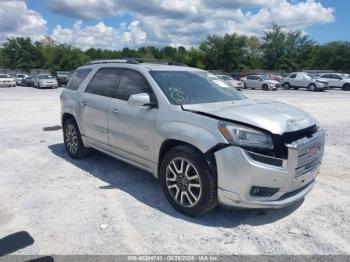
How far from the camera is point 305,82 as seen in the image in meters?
32.2

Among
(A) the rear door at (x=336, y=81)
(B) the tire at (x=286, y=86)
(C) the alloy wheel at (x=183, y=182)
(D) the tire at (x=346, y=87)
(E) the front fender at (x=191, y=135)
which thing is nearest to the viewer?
(E) the front fender at (x=191, y=135)

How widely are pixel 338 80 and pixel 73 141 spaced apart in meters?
32.7

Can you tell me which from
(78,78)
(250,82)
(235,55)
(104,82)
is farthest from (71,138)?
(235,55)

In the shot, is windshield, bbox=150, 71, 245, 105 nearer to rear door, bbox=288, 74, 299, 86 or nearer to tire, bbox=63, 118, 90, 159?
tire, bbox=63, 118, 90, 159

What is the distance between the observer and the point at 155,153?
14.6 ft

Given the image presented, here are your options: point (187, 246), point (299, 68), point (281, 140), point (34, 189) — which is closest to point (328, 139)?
point (281, 140)

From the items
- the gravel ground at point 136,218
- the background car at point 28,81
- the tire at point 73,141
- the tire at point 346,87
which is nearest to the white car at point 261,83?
the tire at point 346,87

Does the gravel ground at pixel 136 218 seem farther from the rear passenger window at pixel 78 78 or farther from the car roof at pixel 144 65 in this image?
the car roof at pixel 144 65

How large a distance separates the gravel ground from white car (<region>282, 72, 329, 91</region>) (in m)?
27.3

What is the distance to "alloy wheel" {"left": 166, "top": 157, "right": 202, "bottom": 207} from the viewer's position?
3943 mm

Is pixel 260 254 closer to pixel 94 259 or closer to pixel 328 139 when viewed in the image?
pixel 94 259

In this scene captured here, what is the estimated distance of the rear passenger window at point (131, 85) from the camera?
15.7 ft

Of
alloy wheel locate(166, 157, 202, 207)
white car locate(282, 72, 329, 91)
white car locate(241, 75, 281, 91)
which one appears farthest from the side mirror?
white car locate(282, 72, 329, 91)

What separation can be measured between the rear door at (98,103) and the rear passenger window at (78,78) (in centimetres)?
39
